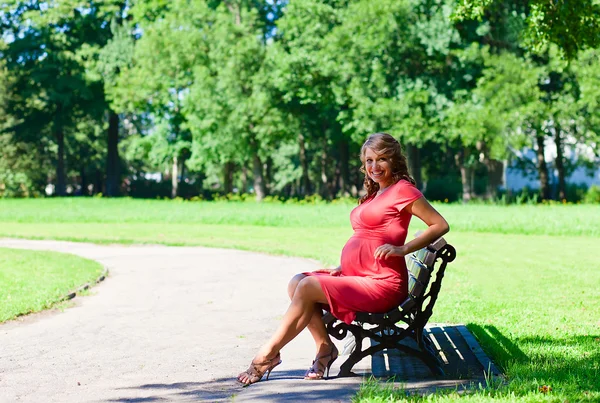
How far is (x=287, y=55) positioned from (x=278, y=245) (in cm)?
2519

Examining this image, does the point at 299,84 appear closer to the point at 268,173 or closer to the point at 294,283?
the point at 268,173

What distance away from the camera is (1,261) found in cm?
1554

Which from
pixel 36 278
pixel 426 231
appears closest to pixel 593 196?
pixel 36 278

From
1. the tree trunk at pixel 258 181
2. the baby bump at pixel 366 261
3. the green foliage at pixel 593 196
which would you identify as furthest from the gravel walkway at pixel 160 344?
the tree trunk at pixel 258 181

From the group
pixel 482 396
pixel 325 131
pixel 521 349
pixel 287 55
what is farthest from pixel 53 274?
pixel 325 131

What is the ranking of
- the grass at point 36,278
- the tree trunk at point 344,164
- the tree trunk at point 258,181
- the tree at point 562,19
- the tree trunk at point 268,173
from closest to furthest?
1. the grass at point 36,278
2. the tree at point 562,19
3. the tree trunk at point 258,181
4. the tree trunk at point 344,164
5. the tree trunk at point 268,173

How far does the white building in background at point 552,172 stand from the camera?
50094 mm

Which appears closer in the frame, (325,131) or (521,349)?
(521,349)

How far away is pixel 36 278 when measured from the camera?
13.1m

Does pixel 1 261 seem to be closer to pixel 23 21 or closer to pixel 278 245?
pixel 278 245

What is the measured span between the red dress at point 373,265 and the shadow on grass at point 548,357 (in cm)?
105

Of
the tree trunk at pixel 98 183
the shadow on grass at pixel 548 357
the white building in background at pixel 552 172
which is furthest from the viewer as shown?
the tree trunk at pixel 98 183

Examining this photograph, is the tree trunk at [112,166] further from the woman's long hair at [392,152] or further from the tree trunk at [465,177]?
the woman's long hair at [392,152]

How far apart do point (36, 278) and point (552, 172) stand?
45.3 m
